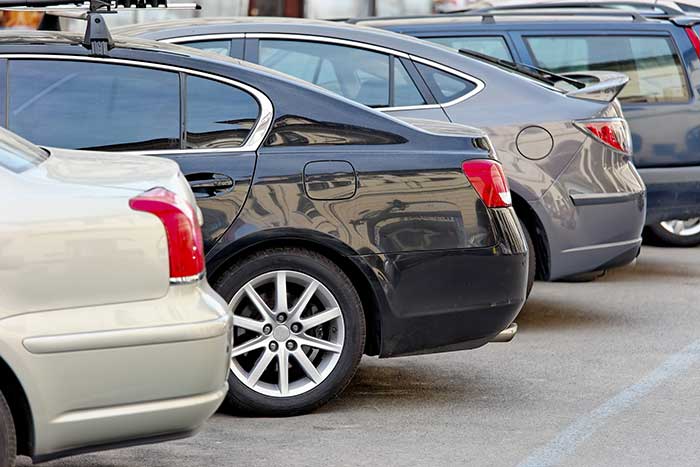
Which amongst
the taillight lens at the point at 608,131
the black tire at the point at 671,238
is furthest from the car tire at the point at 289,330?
the black tire at the point at 671,238

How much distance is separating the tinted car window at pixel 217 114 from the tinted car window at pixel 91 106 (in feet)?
0.23

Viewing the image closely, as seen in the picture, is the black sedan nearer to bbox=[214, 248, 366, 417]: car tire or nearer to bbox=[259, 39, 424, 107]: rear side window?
bbox=[214, 248, 366, 417]: car tire

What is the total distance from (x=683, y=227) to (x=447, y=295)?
608 cm

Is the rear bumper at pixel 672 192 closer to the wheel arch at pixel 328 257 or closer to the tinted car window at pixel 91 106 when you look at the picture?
the wheel arch at pixel 328 257

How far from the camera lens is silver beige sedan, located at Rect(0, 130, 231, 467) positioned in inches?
167

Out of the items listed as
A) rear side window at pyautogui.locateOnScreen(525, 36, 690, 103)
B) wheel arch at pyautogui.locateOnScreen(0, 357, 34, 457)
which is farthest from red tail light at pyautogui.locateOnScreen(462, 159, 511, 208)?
rear side window at pyautogui.locateOnScreen(525, 36, 690, 103)

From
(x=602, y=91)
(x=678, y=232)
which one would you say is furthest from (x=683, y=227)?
(x=602, y=91)

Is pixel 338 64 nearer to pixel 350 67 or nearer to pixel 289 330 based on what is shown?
pixel 350 67

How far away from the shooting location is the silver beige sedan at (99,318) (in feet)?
13.9

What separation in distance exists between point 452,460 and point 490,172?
133 centimetres

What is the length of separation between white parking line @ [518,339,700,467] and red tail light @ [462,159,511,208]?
0.96 meters

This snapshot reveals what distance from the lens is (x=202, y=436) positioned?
5.68 meters

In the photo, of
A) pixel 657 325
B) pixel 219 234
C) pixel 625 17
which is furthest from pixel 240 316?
pixel 625 17

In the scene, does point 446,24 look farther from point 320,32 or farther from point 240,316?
point 240,316
